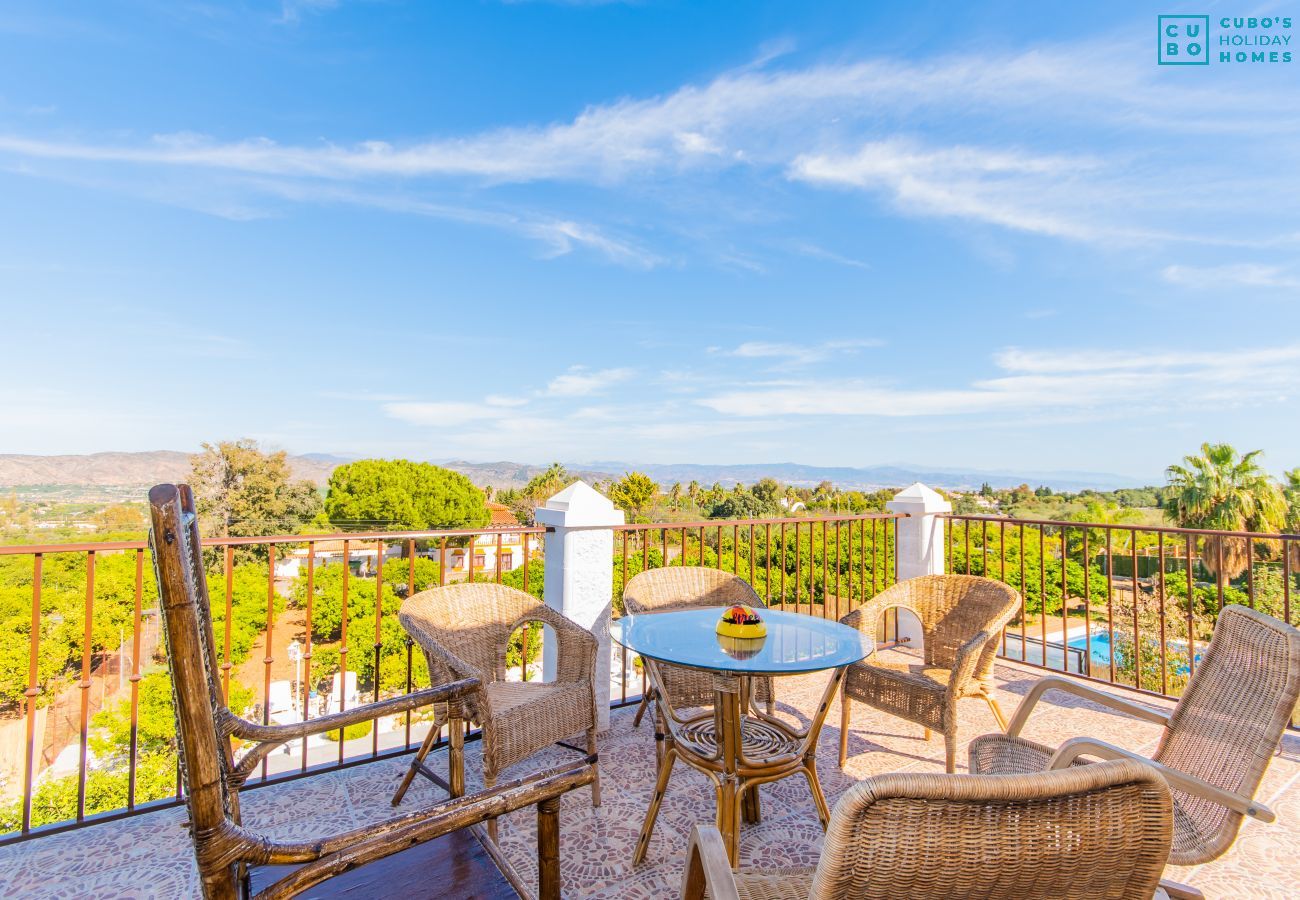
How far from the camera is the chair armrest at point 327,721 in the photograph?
4.54 ft

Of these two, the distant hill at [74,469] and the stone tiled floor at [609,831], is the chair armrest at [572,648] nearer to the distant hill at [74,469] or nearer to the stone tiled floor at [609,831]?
the stone tiled floor at [609,831]

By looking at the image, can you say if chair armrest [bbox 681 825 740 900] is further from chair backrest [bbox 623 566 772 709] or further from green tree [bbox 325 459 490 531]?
green tree [bbox 325 459 490 531]

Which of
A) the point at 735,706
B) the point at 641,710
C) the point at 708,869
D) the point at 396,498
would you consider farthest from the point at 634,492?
the point at 708,869

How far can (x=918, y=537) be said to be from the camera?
473cm

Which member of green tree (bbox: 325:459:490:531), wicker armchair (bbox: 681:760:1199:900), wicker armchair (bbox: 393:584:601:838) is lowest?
→ green tree (bbox: 325:459:490:531)

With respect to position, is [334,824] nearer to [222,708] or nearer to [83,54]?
[222,708]

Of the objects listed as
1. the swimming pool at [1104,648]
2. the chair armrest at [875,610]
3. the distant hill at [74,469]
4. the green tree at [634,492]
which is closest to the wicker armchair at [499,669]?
the chair armrest at [875,610]

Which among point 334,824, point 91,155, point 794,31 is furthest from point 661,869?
point 91,155

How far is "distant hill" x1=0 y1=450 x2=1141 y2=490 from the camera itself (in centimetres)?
2367

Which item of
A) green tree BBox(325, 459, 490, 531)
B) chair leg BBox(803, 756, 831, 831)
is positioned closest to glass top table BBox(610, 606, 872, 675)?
chair leg BBox(803, 756, 831, 831)

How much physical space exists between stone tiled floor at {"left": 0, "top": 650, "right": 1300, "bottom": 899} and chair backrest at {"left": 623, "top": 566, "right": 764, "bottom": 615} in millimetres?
728

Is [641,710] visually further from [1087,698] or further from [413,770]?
[1087,698]

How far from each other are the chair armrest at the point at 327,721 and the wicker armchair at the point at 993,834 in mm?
1008

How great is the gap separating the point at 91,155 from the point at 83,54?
8.18 meters
